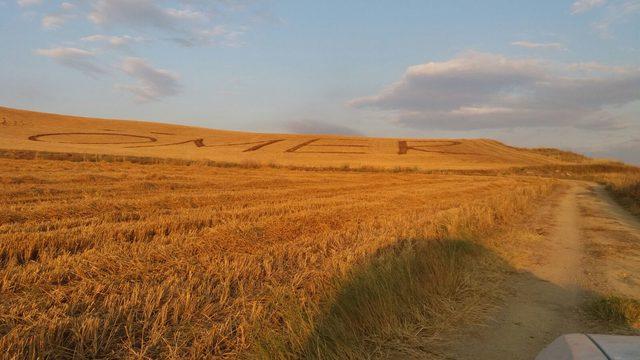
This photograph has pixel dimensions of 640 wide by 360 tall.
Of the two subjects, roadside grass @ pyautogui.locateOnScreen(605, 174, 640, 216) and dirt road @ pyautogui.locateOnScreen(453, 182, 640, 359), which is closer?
dirt road @ pyautogui.locateOnScreen(453, 182, 640, 359)

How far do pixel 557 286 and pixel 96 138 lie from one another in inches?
2271

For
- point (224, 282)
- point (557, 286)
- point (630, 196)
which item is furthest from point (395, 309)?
point (630, 196)

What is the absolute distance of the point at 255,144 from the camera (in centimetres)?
6184

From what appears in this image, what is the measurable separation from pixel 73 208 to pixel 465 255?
8.97 m

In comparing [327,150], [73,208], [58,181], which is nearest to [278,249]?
[73,208]

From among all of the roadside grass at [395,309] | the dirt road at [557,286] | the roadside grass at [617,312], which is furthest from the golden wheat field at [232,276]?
the roadside grass at [617,312]

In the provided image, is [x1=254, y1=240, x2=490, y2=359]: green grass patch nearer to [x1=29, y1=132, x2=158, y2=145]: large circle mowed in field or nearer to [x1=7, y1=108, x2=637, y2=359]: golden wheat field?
[x1=7, y1=108, x2=637, y2=359]: golden wheat field

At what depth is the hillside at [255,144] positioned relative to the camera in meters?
48.9

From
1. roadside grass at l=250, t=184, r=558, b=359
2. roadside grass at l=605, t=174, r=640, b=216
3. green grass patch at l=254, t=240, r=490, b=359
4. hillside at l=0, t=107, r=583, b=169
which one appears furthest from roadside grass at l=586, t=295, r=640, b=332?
hillside at l=0, t=107, r=583, b=169

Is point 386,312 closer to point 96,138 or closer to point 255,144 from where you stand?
point 96,138

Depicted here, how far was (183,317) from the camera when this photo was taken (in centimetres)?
439

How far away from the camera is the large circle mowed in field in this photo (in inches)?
1927

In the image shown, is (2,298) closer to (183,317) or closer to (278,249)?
(183,317)

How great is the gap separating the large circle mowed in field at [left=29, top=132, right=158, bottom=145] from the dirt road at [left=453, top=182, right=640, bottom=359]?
1967 inches
